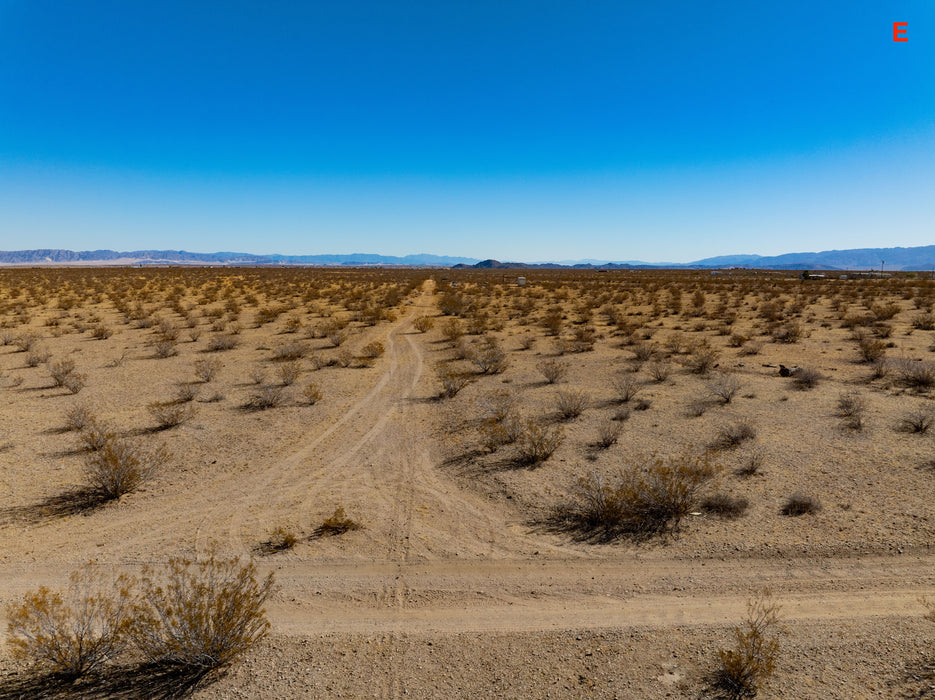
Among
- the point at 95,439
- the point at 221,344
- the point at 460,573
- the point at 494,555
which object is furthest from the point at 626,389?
the point at 221,344

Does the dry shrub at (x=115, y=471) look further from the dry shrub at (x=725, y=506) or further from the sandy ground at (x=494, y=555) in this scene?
the dry shrub at (x=725, y=506)

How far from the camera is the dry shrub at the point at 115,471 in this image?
706cm

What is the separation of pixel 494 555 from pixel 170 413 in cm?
Answer: 830

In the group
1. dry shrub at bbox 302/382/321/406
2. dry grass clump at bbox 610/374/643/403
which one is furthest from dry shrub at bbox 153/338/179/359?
dry grass clump at bbox 610/374/643/403

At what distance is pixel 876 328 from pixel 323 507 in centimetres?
2487

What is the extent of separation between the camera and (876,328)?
20328 millimetres

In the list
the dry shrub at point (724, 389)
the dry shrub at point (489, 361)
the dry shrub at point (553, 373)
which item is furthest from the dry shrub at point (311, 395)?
the dry shrub at point (724, 389)

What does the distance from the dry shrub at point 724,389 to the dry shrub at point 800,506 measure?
16.1 ft

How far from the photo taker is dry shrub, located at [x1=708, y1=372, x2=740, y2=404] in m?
11.4

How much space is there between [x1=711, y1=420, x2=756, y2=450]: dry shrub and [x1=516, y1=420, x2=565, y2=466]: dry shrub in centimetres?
303

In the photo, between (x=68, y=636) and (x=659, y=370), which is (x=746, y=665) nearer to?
(x=68, y=636)

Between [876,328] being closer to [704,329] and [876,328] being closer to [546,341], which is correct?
[704,329]

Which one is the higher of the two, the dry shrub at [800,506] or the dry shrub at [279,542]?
the dry shrub at [800,506]

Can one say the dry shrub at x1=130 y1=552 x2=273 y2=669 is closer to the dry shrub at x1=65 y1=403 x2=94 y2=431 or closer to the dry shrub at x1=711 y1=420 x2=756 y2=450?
the dry shrub at x1=65 y1=403 x2=94 y2=431
